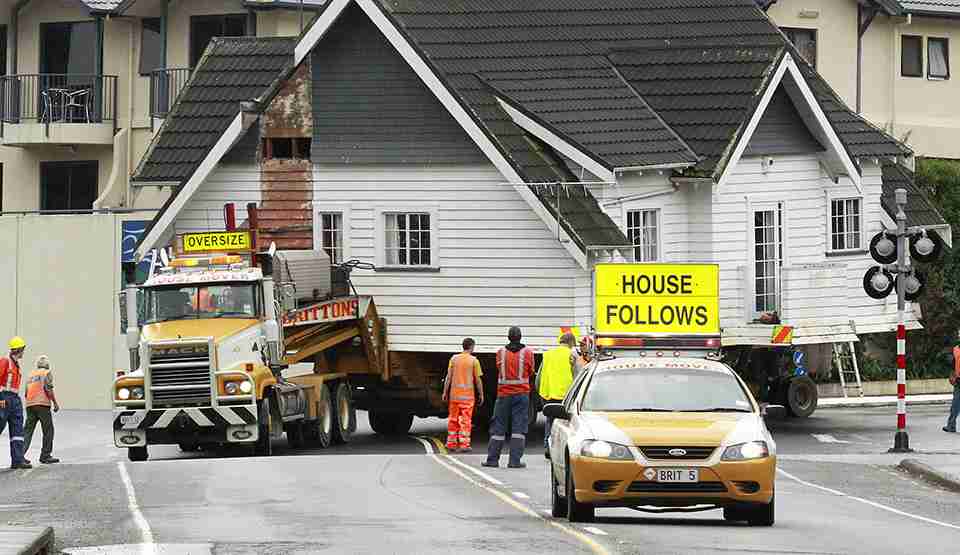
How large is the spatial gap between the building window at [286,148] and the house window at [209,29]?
9505mm

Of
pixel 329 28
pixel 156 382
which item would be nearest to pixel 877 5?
pixel 329 28

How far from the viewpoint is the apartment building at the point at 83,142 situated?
43031mm

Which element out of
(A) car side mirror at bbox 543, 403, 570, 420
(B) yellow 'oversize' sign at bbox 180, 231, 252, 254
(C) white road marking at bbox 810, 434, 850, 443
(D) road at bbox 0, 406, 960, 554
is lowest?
(C) white road marking at bbox 810, 434, 850, 443

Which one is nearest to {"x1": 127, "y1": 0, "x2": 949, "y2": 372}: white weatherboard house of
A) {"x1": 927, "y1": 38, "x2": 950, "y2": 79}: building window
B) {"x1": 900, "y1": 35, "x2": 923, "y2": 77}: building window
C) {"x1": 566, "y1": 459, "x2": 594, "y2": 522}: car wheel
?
{"x1": 900, "y1": 35, "x2": 923, "y2": 77}: building window

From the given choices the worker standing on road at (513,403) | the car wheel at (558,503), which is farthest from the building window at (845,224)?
the car wheel at (558,503)

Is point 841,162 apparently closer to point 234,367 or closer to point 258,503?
point 234,367

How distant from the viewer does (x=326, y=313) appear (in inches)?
1309

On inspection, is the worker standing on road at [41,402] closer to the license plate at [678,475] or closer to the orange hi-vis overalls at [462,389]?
the orange hi-vis overalls at [462,389]

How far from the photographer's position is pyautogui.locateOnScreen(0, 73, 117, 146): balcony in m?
46.3

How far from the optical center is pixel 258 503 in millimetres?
20016

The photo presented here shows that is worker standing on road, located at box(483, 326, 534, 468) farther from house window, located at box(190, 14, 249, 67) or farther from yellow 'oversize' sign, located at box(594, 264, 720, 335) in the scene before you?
house window, located at box(190, 14, 249, 67)

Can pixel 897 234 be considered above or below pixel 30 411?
above

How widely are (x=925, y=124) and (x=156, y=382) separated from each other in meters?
27.0

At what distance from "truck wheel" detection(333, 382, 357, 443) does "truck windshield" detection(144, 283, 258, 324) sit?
363cm
